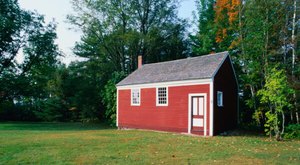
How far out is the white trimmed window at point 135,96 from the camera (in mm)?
21109

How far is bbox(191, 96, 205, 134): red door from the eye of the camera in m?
17.1

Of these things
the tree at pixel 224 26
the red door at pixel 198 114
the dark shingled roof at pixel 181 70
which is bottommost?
the red door at pixel 198 114

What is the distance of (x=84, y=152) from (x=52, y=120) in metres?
28.8

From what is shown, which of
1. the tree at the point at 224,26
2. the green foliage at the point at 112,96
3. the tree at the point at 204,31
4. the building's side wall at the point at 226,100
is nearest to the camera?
the building's side wall at the point at 226,100

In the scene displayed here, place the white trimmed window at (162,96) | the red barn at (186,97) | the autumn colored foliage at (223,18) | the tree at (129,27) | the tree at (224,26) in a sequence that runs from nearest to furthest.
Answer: the red barn at (186,97)
the white trimmed window at (162,96)
the autumn colored foliage at (223,18)
the tree at (224,26)
the tree at (129,27)

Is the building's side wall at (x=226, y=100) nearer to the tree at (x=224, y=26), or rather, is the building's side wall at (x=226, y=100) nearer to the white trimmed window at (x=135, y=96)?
the white trimmed window at (x=135, y=96)

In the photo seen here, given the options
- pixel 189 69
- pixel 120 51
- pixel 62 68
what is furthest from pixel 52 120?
pixel 189 69

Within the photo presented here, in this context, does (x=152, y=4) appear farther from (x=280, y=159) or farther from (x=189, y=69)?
(x=280, y=159)

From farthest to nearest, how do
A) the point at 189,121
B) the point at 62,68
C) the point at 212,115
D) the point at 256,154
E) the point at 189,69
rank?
the point at 62,68 → the point at 189,69 → the point at 189,121 → the point at 212,115 → the point at 256,154

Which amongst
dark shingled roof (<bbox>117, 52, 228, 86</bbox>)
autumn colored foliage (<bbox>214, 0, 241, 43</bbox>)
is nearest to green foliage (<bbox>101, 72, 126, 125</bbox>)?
dark shingled roof (<bbox>117, 52, 228, 86</bbox>)

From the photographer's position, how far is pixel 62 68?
131 ft

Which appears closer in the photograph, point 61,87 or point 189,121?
point 189,121

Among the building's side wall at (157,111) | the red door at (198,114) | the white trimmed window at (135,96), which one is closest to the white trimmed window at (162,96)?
the building's side wall at (157,111)

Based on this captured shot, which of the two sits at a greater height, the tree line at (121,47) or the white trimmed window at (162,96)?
the tree line at (121,47)
